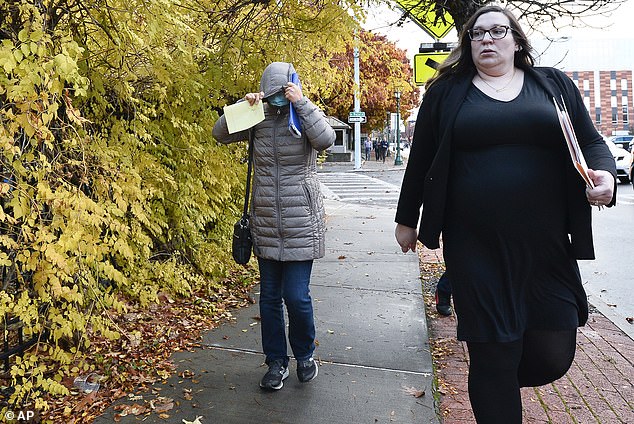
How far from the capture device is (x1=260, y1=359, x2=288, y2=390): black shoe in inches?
128

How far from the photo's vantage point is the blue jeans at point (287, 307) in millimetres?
3258

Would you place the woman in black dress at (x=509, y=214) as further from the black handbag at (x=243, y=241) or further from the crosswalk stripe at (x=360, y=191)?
the crosswalk stripe at (x=360, y=191)

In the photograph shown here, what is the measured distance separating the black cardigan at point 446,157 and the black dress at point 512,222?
46 millimetres

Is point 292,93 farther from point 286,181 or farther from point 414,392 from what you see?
point 414,392

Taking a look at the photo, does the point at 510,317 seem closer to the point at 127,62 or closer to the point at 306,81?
the point at 127,62

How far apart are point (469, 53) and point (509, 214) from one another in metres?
0.74

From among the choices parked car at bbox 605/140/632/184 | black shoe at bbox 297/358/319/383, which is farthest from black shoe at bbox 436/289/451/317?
parked car at bbox 605/140/632/184

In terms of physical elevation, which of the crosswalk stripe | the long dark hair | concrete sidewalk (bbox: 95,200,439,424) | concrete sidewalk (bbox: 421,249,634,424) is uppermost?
the long dark hair

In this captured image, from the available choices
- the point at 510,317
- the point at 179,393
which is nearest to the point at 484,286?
the point at 510,317

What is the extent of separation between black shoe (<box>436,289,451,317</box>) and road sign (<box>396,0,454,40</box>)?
2664 mm

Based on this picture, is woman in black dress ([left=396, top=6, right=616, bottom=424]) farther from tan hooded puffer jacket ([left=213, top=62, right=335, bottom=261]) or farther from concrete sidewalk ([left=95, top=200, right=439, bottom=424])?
tan hooded puffer jacket ([left=213, top=62, right=335, bottom=261])

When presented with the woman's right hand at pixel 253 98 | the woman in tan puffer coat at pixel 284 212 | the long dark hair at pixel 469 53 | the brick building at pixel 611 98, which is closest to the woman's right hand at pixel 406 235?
the long dark hair at pixel 469 53

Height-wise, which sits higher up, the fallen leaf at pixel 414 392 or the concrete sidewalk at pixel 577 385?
the fallen leaf at pixel 414 392

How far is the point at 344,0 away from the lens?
16.3ft
